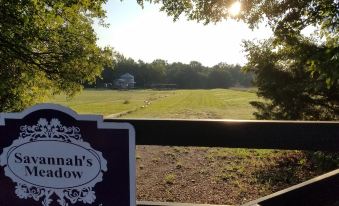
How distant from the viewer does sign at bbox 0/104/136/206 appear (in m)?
2.32

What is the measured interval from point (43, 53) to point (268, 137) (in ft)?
36.7

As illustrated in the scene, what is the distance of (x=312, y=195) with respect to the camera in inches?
104

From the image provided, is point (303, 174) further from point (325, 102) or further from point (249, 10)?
point (249, 10)

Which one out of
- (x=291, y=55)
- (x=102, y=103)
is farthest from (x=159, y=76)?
(x=291, y=55)

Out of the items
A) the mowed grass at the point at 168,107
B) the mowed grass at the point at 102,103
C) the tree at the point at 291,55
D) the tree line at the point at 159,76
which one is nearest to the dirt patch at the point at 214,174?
the tree at the point at 291,55

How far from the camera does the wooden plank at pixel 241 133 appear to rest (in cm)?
266

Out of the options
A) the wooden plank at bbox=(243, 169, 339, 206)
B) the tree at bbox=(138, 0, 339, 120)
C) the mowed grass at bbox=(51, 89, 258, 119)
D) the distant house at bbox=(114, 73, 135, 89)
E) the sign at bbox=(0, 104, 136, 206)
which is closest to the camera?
the sign at bbox=(0, 104, 136, 206)

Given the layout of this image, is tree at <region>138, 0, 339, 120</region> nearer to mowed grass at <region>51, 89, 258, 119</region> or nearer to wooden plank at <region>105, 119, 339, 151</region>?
wooden plank at <region>105, 119, 339, 151</region>

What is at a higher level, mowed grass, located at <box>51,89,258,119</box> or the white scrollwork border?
the white scrollwork border

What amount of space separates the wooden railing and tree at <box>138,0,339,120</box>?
11.3ft

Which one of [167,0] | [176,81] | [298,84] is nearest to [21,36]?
[167,0]

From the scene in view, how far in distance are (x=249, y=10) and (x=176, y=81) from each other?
18861 cm

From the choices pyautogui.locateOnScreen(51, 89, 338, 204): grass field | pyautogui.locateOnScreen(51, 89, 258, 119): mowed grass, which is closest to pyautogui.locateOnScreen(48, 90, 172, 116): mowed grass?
pyautogui.locateOnScreen(51, 89, 258, 119): mowed grass

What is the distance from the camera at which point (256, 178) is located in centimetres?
1069
